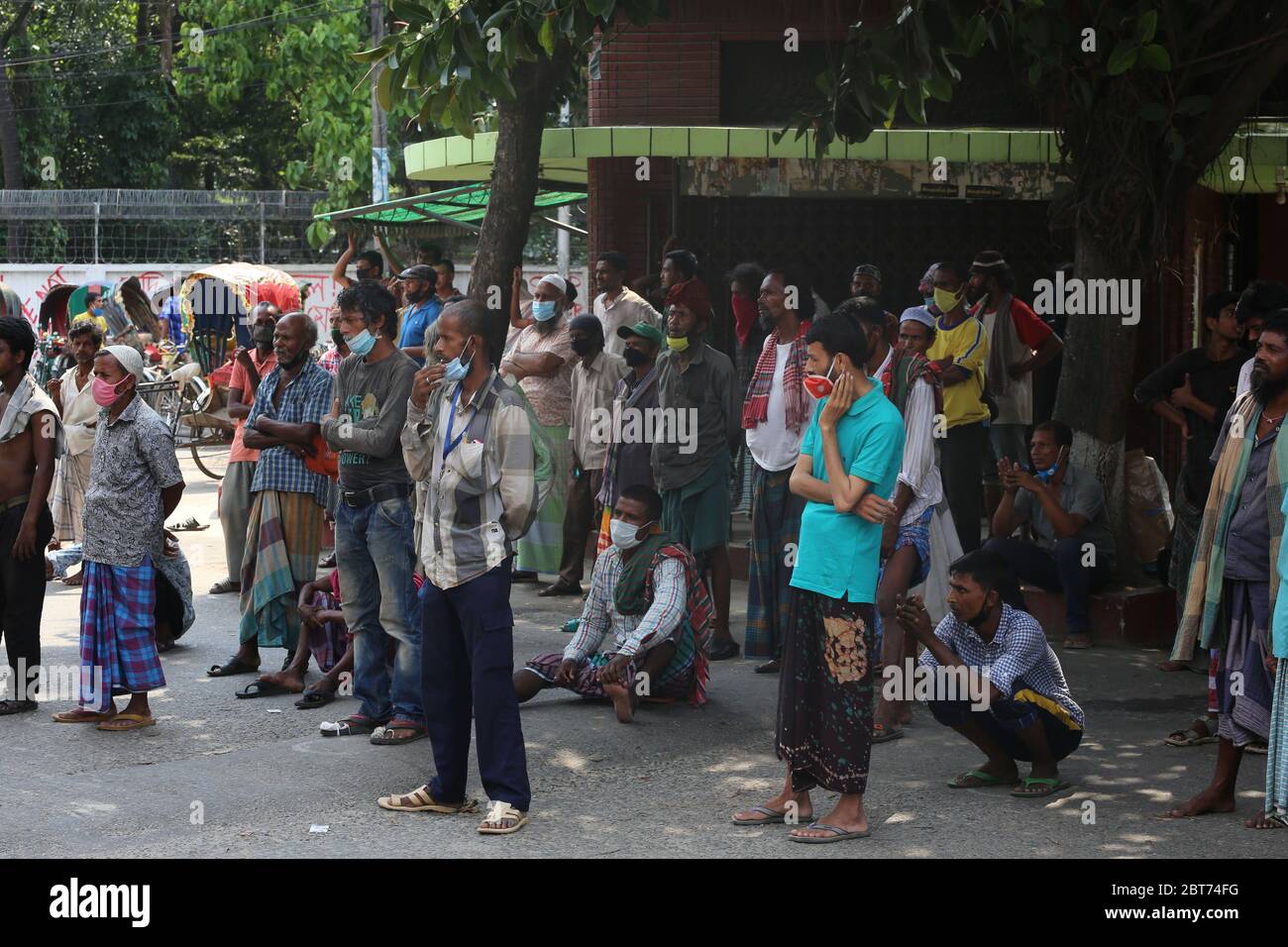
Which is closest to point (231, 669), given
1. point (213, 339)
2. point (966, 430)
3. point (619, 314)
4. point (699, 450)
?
point (699, 450)

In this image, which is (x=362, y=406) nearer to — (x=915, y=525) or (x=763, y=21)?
(x=915, y=525)

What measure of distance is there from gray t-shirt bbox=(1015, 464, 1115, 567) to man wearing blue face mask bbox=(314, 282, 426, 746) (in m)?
3.68

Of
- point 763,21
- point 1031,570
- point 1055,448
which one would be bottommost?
point 1031,570

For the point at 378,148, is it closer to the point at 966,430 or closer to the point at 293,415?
the point at 966,430

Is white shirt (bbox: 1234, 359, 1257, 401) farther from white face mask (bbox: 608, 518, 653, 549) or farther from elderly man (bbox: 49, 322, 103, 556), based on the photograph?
elderly man (bbox: 49, 322, 103, 556)

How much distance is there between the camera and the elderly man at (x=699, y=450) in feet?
29.5

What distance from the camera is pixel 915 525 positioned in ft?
24.2

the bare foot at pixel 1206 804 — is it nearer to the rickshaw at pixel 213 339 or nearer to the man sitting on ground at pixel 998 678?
the man sitting on ground at pixel 998 678

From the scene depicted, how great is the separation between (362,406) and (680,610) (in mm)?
1776

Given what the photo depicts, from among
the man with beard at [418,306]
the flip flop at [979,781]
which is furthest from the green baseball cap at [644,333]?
the flip flop at [979,781]

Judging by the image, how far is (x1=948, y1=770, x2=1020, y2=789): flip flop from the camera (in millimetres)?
6625

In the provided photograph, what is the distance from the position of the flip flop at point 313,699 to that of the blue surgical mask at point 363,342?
5.75ft

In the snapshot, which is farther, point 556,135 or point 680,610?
point 556,135

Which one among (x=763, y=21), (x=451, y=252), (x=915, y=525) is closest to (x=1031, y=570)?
(x=915, y=525)
